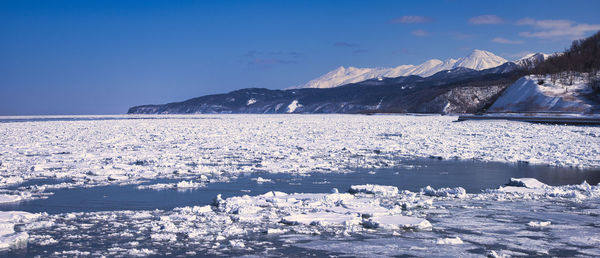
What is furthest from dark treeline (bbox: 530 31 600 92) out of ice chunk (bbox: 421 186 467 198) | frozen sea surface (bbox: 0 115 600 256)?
ice chunk (bbox: 421 186 467 198)

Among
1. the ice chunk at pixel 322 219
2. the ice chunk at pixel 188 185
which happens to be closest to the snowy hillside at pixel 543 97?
the ice chunk at pixel 188 185

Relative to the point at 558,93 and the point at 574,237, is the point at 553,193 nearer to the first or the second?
the point at 574,237

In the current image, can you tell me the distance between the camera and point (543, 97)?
69.1m

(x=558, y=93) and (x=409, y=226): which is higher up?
(x=558, y=93)

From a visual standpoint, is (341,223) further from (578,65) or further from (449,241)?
(578,65)

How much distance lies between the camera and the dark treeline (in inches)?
3073

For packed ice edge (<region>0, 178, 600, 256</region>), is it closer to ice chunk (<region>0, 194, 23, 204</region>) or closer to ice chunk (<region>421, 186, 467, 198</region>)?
ice chunk (<region>421, 186, 467, 198</region>)

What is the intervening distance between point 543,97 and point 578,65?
27717 mm

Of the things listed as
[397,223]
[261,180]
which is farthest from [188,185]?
[397,223]

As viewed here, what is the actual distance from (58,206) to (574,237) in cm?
712

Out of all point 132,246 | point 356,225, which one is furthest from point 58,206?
point 356,225

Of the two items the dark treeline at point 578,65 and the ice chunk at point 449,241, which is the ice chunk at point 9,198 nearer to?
the ice chunk at point 449,241

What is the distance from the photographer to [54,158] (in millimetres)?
15469

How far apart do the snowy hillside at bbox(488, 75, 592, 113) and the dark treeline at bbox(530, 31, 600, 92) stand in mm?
1531
